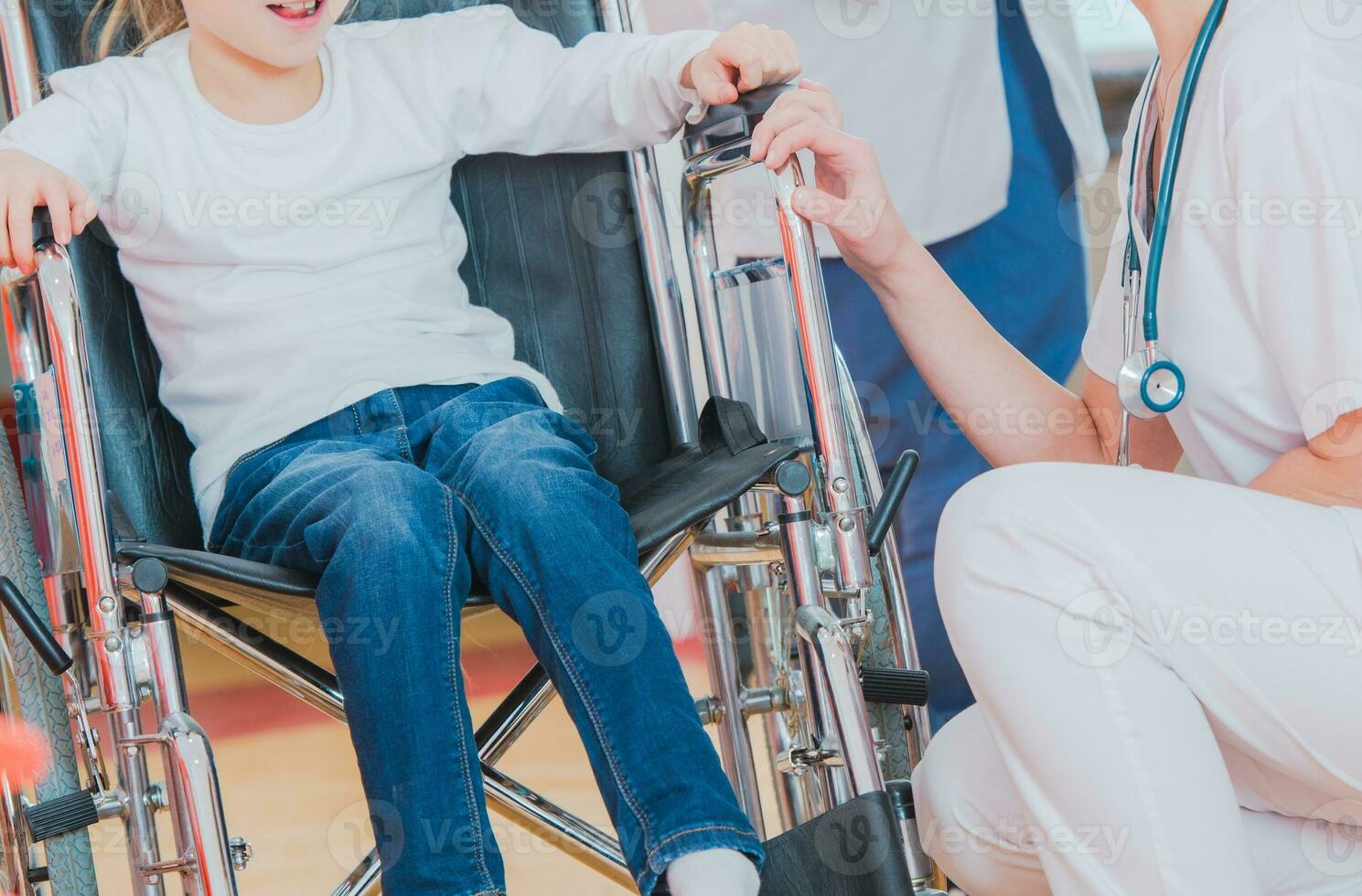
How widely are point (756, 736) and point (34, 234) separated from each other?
4.20ft

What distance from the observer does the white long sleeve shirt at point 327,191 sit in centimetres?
126

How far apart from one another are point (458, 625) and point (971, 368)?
18.3 inches

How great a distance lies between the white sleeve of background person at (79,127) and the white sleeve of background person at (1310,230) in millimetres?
923

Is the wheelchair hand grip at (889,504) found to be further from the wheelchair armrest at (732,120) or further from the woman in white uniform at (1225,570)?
the wheelchair armrest at (732,120)

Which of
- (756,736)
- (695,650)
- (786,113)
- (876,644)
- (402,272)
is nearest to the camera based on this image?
(786,113)

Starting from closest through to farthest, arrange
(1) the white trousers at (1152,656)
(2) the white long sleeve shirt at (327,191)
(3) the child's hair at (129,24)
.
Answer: (1) the white trousers at (1152,656)
(2) the white long sleeve shirt at (327,191)
(3) the child's hair at (129,24)

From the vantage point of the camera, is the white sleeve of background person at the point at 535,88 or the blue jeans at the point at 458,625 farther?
the white sleeve of background person at the point at 535,88

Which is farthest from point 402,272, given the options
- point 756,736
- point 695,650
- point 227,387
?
point 695,650

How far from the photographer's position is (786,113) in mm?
1059

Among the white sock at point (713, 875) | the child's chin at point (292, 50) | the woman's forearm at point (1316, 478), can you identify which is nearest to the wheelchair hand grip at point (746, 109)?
the child's chin at point (292, 50)

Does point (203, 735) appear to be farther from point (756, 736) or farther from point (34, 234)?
point (756, 736)

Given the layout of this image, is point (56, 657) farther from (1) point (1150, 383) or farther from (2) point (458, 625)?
(1) point (1150, 383)

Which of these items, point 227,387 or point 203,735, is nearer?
point 203,735

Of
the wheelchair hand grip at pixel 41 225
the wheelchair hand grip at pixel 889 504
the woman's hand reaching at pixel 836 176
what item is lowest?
the wheelchair hand grip at pixel 889 504
